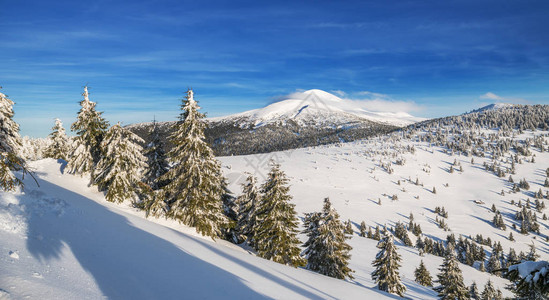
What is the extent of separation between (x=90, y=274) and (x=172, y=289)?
2.10m

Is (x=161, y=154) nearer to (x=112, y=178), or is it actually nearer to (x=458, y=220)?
(x=112, y=178)

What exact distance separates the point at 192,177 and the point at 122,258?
1220 centimetres

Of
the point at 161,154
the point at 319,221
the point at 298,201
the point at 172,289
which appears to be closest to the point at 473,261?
the point at 298,201

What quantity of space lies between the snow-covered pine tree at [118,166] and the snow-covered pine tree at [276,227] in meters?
11.5

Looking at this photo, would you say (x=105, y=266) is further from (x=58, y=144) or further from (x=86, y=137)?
→ (x=58, y=144)

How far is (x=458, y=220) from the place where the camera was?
13012 cm

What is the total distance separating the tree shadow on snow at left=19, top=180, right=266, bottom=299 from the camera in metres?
6.92

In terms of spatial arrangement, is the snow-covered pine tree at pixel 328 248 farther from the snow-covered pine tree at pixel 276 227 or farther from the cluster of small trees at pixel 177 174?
the cluster of small trees at pixel 177 174

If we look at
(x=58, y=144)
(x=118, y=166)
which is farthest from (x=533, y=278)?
(x=58, y=144)

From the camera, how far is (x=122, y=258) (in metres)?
8.42

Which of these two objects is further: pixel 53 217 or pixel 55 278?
pixel 53 217

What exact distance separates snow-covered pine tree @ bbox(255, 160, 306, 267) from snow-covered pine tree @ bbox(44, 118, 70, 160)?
35.2 meters

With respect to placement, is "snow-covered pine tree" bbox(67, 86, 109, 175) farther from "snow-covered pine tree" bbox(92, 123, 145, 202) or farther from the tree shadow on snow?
the tree shadow on snow

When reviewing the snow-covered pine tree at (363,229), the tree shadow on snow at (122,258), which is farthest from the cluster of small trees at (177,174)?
the snow-covered pine tree at (363,229)
